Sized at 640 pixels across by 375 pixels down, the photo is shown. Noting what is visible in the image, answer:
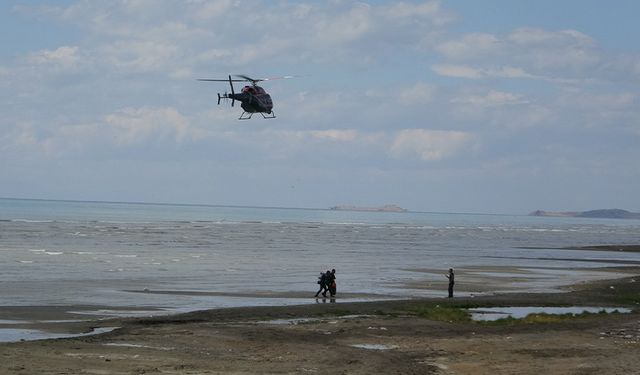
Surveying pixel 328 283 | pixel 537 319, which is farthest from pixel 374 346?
pixel 328 283

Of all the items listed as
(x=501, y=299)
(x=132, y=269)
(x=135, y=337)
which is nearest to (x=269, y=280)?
(x=132, y=269)

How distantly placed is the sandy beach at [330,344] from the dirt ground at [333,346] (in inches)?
1.0

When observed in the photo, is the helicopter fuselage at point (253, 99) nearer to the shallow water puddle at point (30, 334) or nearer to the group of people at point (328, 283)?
the group of people at point (328, 283)

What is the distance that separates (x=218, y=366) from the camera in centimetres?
2211

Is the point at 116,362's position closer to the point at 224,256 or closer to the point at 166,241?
the point at 224,256

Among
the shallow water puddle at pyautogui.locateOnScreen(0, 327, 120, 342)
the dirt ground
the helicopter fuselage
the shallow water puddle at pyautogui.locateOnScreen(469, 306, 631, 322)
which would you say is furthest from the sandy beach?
the helicopter fuselage

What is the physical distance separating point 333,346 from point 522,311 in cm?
1388

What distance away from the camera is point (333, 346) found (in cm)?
2583

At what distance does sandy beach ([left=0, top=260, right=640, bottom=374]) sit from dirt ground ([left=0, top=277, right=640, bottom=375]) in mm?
26

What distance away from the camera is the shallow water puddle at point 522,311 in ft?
116

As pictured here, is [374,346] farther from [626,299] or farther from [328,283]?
[626,299]

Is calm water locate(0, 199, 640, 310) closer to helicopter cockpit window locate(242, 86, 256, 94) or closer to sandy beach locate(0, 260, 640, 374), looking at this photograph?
sandy beach locate(0, 260, 640, 374)

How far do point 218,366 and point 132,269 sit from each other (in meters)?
40.2

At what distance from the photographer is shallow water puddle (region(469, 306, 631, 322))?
35281mm
